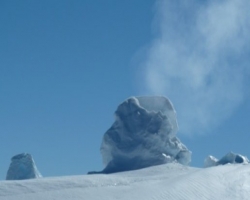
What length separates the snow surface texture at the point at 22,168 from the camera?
72.6ft

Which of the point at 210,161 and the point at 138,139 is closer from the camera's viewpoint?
the point at 138,139

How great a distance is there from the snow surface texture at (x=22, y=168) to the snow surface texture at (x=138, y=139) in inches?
178

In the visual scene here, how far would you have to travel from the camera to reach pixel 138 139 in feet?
61.8

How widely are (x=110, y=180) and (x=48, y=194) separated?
7.31 ft

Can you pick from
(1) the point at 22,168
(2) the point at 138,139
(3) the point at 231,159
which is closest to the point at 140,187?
(2) the point at 138,139

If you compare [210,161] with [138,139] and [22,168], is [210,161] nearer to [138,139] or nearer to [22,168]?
[138,139]

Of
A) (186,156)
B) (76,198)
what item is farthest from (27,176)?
(76,198)

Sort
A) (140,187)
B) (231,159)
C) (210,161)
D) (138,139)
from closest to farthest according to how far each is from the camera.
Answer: (140,187), (138,139), (231,159), (210,161)

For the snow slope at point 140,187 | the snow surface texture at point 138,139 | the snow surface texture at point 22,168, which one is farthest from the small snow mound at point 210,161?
the snow surface texture at point 22,168

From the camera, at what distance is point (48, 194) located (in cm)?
1248

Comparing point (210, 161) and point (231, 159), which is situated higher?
point (210, 161)

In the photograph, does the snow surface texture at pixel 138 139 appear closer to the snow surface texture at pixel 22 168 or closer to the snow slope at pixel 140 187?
the snow slope at pixel 140 187

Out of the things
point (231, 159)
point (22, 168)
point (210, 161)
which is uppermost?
point (210, 161)

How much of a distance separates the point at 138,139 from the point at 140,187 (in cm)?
533
